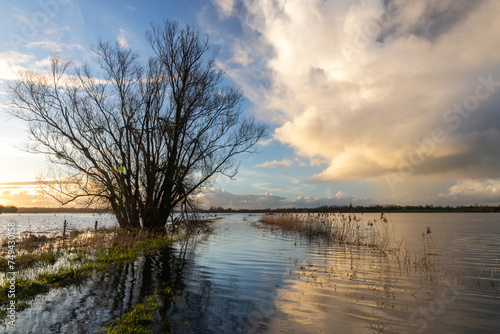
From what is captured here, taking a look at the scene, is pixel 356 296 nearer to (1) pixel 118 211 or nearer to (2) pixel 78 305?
(2) pixel 78 305

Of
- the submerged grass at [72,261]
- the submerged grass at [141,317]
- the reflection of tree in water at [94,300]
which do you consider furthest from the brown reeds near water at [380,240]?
the submerged grass at [72,261]

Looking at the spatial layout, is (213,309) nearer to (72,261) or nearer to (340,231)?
(72,261)

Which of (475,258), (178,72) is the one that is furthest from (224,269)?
(178,72)

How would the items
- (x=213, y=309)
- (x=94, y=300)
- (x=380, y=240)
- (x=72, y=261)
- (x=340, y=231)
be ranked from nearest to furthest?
(x=213, y=309)
(x=94, y=300)
(x=72, y=261)
(x=380, y=240)
(x=340, y=231)

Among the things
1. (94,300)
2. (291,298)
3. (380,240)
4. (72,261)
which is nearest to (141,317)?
(94,300)

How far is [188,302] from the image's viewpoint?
7.39 meters

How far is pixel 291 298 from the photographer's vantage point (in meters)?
7.89

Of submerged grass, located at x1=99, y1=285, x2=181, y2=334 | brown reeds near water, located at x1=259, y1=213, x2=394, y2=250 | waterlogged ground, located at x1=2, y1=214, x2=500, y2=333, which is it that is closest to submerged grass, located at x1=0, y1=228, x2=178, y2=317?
Answer: waterlogged ground, located at x1=2, y1=214, x2=500, y2=333

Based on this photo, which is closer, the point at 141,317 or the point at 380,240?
the point at 141,317

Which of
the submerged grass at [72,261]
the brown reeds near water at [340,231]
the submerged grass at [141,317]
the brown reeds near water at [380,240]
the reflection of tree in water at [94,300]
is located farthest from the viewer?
the brown reeds near water at [340,231]

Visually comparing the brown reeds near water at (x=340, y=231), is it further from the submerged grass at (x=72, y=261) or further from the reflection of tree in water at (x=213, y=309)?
the submerged grass at (x=72, y=261)

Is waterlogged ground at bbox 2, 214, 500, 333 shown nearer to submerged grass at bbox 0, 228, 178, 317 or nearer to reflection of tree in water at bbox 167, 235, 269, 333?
reflection of tree in water at bbox 167, 235, 269, 333

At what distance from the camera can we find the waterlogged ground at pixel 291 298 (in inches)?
235

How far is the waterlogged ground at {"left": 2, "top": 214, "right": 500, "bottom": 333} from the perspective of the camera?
19.6 ft
